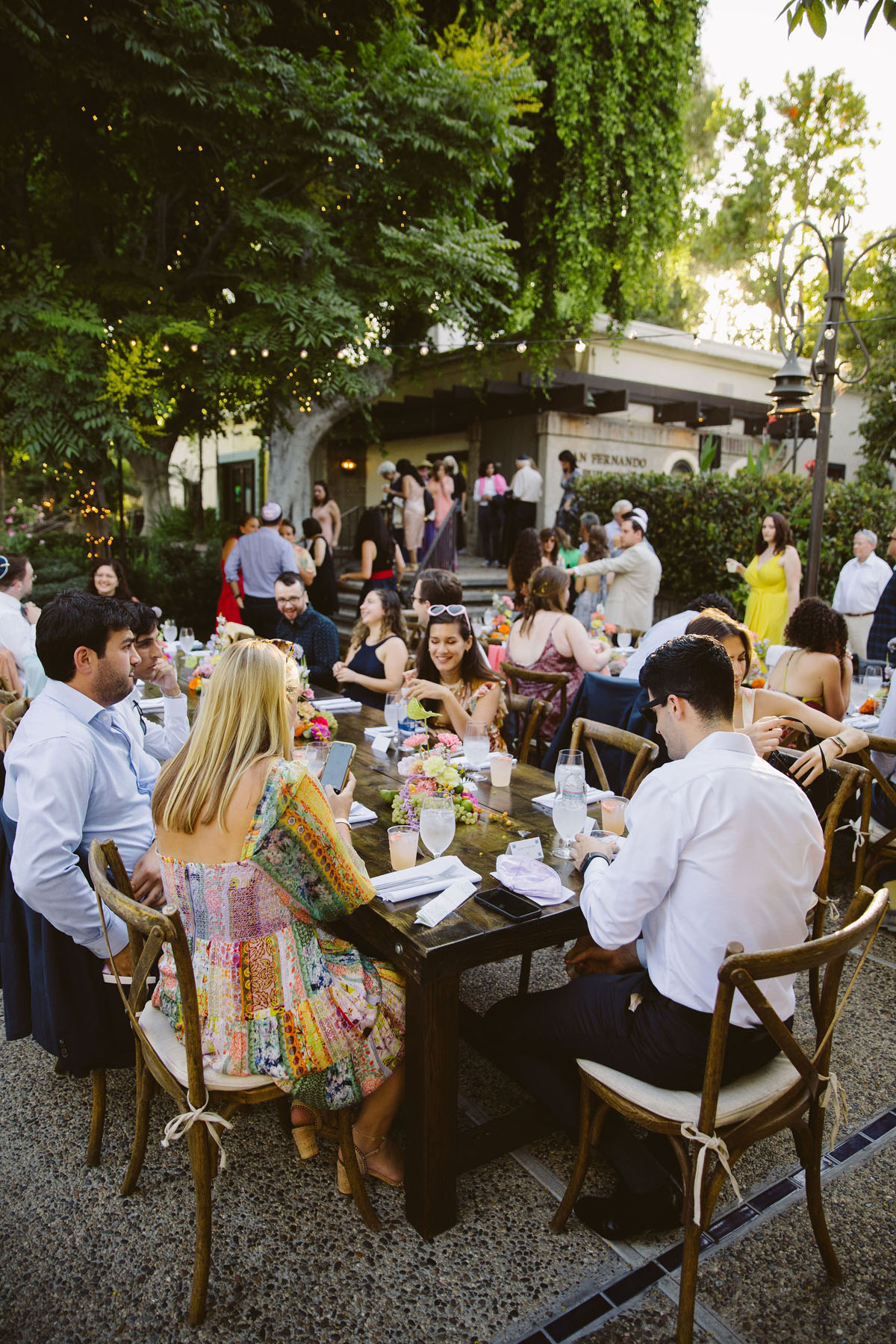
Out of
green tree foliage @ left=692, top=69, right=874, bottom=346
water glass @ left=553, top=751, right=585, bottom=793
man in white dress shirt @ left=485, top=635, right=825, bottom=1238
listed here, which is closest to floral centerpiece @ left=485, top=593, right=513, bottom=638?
water glass @ left=553, top=751, right=585, bottom=793

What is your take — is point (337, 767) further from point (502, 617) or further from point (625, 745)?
point (502, 617)

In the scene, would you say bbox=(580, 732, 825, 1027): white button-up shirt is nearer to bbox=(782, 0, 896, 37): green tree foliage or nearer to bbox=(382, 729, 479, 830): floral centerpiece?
bbox=(382, 729, 479, 830): floral centerpiece

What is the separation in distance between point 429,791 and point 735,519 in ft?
32.7

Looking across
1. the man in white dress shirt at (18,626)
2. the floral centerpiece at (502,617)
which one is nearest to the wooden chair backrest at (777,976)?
the man in white dress shirt at (18,626)

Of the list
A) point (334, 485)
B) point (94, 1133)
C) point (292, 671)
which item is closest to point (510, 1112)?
point (94, 1133)

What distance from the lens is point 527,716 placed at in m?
4.45

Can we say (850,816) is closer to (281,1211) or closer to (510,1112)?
(510,1112)

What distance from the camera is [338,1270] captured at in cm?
201

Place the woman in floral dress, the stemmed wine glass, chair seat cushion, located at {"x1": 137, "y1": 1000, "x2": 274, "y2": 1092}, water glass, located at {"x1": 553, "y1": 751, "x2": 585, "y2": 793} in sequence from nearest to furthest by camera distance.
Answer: chair seat cushion, located at {"x1": 137, "y1": 1000, "x2": 274, "y2": 1092}
water glass, located at {"x1": 553, "y1": 751, "x2": 585, "y2": 793}
the stemmed wine glass
the woman in floral dress

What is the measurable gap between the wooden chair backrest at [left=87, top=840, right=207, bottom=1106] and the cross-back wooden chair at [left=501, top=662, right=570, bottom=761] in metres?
2.81

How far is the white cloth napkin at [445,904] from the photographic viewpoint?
6.61ft

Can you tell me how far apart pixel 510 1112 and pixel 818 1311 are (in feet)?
2.78

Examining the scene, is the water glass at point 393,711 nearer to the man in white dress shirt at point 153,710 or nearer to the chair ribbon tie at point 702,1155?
the man in white dress shirt at point 153,710

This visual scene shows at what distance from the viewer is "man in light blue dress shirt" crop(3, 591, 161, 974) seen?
2.18m
